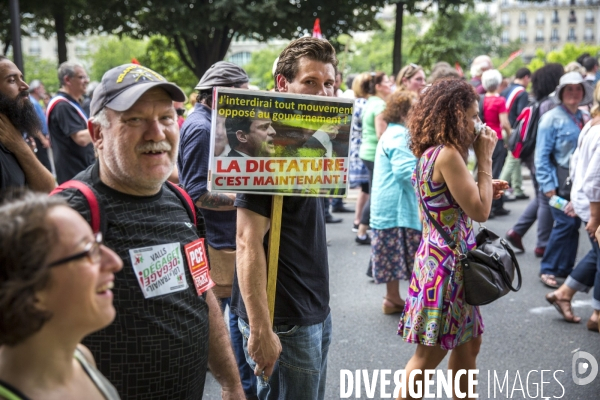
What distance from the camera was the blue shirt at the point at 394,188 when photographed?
551 centimetres

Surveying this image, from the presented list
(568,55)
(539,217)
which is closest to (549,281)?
(539,217)

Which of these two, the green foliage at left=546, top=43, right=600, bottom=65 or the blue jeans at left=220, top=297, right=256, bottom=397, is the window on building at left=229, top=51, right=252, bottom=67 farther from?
the blue jeans at left=220, top=297, right=256, bottom=397

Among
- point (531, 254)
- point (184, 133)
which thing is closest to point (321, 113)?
point (184, 133)

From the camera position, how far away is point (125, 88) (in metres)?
2.02

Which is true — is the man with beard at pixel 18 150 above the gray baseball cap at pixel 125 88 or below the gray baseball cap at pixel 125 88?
below

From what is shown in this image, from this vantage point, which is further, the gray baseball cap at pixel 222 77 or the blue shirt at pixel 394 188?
the blue shirt at pixel 394 188

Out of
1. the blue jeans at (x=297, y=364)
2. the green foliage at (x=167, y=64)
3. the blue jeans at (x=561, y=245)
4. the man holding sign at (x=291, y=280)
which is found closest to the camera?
the man holding sign at (x=291, y=280)

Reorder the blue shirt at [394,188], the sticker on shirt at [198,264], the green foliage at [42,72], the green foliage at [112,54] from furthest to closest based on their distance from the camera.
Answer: the green foliage at [112,54]
the green foliage at [42,72]
the blue shirt at [394,188]
the sticker on shirt at [198,264]

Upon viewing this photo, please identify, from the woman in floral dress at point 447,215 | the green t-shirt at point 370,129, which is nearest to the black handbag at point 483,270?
the woman in floral dress at point 447,215

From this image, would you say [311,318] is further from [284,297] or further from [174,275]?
[174,275]

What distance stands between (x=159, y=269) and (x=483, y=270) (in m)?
1.88

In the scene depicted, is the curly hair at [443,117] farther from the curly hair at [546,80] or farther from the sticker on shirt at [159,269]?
the curly hair at [546,80]

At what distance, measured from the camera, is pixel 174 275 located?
2010 millimetres

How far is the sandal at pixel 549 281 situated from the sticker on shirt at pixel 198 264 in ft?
16.4
